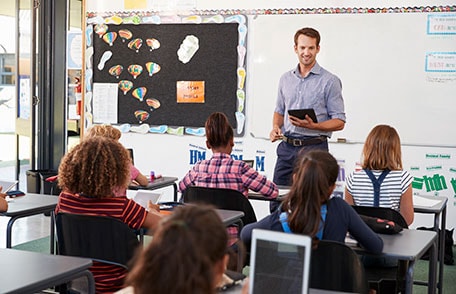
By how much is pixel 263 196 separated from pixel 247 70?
2.65 m

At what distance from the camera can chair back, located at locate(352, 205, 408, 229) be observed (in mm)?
3531

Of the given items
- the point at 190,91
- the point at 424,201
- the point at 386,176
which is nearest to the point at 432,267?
the point at 386,176

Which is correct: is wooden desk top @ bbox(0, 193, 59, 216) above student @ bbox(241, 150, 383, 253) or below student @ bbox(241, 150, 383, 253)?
below

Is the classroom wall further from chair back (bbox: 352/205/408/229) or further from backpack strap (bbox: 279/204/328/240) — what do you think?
backpack strap (bbox: 279/204/328/240)

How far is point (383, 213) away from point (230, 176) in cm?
102

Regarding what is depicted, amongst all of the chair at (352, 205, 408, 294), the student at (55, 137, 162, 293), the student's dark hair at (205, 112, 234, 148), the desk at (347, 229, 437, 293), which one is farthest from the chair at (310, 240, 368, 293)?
the student's dark hair at (205, 112, 234, 148)

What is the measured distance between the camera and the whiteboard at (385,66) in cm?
610

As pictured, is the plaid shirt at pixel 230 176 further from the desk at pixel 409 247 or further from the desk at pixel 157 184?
the desk at pixel 409 247

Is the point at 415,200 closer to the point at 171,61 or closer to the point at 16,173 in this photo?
the point at 171,61

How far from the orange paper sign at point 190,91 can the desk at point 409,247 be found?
3952 mm

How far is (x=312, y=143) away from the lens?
5.14 meters

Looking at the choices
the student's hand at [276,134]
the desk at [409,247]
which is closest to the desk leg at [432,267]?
the desk at [409,247]

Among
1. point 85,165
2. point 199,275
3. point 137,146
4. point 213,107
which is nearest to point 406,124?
Result: point 213,107

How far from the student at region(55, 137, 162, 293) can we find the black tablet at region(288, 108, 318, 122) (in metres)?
2.19
